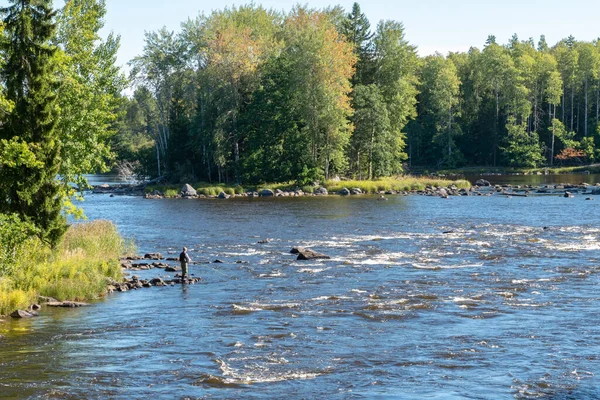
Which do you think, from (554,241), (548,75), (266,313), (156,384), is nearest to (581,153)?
(548,75)

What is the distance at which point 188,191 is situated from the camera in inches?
3297

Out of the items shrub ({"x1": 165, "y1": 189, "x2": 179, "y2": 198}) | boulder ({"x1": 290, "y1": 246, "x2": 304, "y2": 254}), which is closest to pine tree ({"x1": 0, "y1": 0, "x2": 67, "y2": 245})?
boulder ({"x1": 290, "y1": 246, "x2": 304, "y2": 254})

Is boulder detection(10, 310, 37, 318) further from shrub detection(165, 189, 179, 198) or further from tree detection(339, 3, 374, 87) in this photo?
tree detection(339, 3, 374, 87)

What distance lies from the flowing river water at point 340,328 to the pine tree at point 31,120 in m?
4.59

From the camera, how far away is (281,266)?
35344 millimetres

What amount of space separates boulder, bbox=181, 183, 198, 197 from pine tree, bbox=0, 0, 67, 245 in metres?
53.2

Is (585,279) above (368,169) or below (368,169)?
below

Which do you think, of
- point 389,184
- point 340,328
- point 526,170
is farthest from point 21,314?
point 526,170

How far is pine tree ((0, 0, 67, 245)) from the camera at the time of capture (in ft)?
91.5

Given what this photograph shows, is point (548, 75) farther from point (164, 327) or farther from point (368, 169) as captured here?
point (164, 327)

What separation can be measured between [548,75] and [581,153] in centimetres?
1603

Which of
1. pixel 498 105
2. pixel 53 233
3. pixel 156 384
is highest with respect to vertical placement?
pixel 498 105

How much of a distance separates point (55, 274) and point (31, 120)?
20.8 feet

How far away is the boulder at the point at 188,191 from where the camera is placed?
83.2 meters
